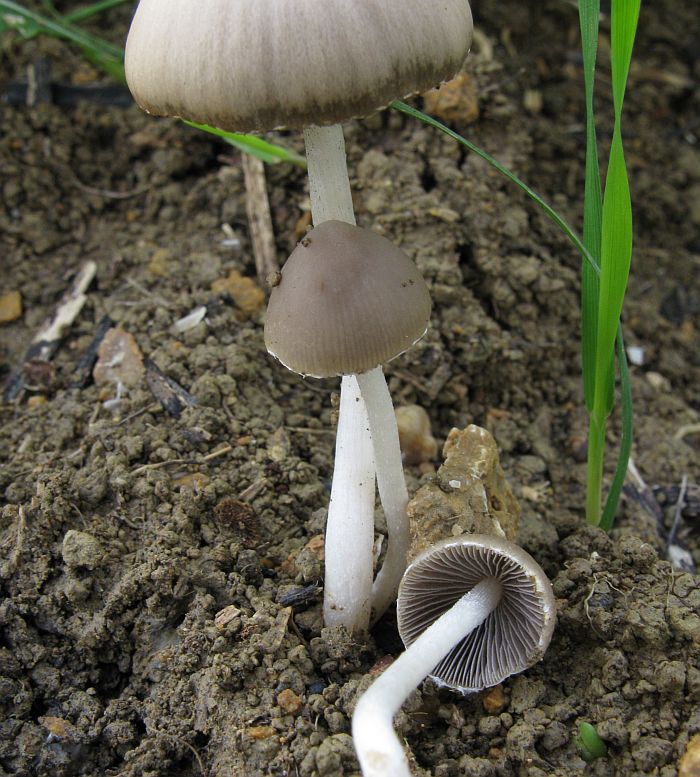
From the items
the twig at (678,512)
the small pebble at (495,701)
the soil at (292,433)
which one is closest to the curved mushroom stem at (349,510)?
the soil at (292,433)

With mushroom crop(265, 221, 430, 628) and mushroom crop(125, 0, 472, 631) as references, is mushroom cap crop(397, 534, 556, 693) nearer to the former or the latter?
mushroom crop(265, 221, 430, 628)

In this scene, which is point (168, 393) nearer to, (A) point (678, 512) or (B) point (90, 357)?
(B) point (90, 357)

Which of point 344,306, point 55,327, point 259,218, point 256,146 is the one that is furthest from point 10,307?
point 344,306

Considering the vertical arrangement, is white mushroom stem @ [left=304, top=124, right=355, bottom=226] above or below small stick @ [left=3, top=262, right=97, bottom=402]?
above

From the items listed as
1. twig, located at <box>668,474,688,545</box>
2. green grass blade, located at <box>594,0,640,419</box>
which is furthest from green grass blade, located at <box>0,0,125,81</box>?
twig, located at <box>668,474,688,545</box>

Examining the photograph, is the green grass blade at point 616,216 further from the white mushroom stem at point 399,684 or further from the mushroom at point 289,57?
the white mushroom stem at point 399,684

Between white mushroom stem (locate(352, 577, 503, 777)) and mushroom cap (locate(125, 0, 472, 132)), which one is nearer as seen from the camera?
mushroom cap (locate(125, 0, 472, 132))

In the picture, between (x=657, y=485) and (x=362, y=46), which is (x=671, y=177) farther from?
(x=362, y=46)
